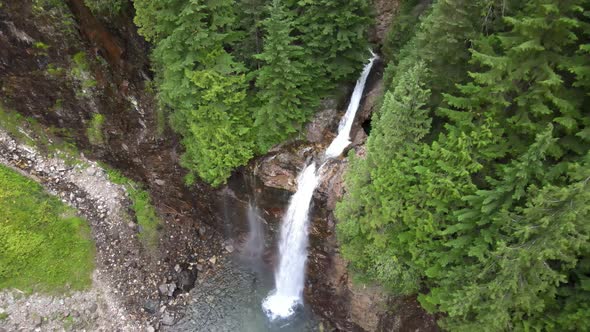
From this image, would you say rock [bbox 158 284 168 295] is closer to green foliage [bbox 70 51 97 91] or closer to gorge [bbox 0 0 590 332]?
gorge [bbox 0 0 590 332]

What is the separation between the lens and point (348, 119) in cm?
2059

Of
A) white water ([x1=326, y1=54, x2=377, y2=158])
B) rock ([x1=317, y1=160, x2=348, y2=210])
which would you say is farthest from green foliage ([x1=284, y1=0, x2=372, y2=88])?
rock ([x1=317, y1=160, x2=348, y2=210])

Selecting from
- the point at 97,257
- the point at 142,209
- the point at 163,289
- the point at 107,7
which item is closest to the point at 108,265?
the point at 97,257

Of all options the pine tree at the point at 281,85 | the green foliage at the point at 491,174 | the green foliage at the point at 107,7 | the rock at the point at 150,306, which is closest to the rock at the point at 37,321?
the rock at the point at 150,306

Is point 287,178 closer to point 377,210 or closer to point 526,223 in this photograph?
point 377,210

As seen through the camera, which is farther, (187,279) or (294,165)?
(187,279)

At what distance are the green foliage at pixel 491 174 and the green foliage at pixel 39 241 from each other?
61.4ft

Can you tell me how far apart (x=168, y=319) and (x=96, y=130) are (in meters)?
13.9

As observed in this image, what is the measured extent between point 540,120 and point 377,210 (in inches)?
252

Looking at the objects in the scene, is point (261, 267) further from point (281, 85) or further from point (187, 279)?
point (281, 85)

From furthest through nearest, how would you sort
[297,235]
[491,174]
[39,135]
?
[39,135]
[297,235]
[491,174]

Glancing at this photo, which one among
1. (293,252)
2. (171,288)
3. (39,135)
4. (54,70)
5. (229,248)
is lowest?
(171,288)

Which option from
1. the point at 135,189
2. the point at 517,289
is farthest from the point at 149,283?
the point at 517,289

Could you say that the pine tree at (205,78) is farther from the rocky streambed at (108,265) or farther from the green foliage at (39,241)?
the green foliage at (39,241)
